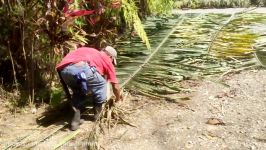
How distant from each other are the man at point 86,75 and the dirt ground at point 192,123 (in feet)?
0.83

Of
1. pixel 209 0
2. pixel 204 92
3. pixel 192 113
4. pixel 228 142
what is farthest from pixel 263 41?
pixel 209 0

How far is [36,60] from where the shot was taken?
5.82 metres

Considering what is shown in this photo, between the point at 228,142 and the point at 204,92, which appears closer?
the point at 228,142

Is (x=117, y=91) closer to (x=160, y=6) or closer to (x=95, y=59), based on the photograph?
(x=95, y=59)

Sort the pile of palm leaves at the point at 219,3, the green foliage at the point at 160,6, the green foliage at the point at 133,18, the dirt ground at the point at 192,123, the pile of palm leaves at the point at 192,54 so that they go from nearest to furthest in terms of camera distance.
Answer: the dirt ground at the point at 192,123, the pile of palm leaves at the point at 192,54, the green foliage at the point at 133,18, the green foliage at the point at 160,6, the pile of palm leaves at the point at 219,3

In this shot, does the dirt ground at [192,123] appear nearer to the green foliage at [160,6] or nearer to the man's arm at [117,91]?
the man's arm at [117,91]

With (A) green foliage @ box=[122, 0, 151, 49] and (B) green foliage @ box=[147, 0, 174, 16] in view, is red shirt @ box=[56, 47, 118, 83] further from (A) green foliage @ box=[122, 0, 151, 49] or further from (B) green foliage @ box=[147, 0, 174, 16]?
(B) green foliage @ box=[147, 0, 174, 16]

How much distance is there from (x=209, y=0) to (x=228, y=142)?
8.57 metres

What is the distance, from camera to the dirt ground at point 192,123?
452 cm

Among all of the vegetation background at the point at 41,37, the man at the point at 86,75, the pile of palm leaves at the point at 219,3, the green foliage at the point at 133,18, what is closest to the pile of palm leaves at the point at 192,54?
the green foliage at the point at 133,18

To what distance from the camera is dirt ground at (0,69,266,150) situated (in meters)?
4.52

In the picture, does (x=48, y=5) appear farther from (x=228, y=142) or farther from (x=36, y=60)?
(x=228, y=142)

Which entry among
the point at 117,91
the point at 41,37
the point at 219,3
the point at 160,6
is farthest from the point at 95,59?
the point at 219,3

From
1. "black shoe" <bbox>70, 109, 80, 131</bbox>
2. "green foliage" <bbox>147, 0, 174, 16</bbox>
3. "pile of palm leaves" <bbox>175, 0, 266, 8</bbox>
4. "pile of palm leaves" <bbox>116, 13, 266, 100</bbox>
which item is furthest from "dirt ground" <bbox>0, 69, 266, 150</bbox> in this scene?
"pile of palm leaves" <bbox>175, 0, 266, 8</bbox>
